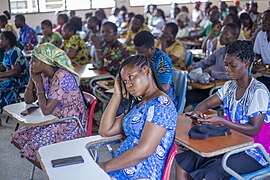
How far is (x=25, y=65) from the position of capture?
16.1ft

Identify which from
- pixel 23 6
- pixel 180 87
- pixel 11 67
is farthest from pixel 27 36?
pixel 23 6

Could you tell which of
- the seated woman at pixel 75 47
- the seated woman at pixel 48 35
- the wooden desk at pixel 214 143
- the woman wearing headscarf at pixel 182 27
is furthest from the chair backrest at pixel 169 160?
the woman wearing headscarf at pixel 182 27

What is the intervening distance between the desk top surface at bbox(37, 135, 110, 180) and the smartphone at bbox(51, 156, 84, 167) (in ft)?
0.07

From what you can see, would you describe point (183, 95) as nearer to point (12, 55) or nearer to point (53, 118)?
point (53, 118)

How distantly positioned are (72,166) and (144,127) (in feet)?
1.35

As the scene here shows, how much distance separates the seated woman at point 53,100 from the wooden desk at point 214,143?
96cm

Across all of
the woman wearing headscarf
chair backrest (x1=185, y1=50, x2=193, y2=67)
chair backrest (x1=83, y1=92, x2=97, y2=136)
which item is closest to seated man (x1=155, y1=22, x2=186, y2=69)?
chair backrest (x1=185, y1=50, x2=193, y2=67)

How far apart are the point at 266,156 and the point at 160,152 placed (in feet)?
2.21

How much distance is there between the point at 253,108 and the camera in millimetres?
2365

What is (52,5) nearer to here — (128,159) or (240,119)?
(240,119)

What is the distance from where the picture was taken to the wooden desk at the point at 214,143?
2.09 metres

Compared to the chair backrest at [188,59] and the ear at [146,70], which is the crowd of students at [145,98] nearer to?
the ear at [146,70]

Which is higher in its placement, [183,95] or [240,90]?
[240,90]

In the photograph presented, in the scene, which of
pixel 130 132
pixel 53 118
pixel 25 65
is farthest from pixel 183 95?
pixel 25 65
